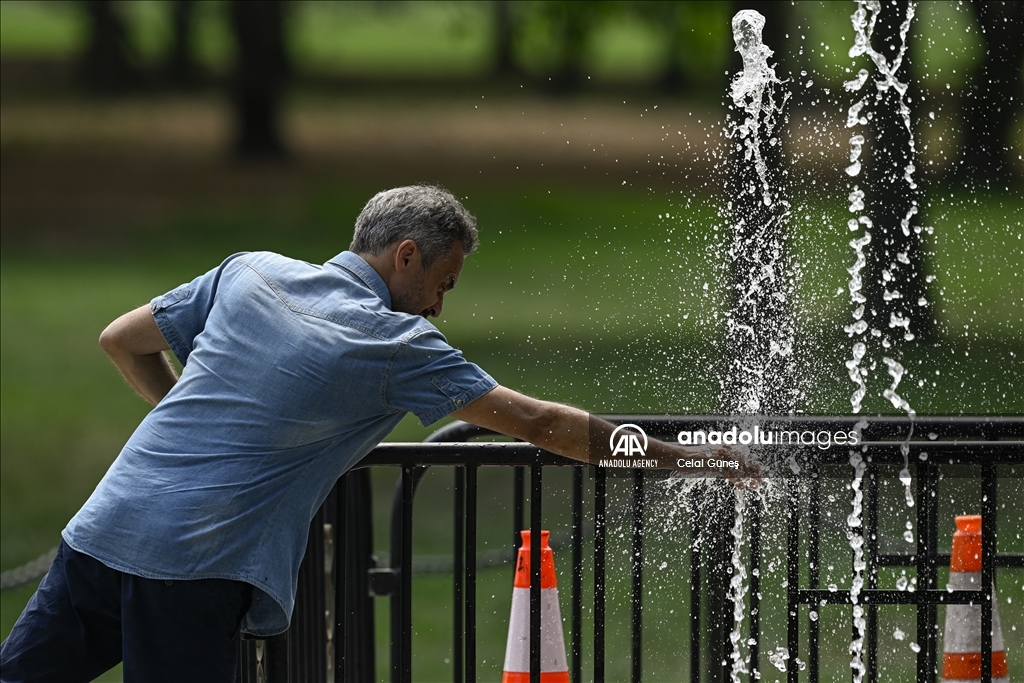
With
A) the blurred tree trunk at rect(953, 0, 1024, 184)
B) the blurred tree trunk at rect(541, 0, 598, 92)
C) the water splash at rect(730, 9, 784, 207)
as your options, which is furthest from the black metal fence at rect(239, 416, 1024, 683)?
the blurred tree trunk at rect(541, 0, 598, 92)

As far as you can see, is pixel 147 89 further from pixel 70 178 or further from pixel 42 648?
pixel 42 648

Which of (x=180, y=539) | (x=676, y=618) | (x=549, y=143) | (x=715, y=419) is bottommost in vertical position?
(x=676, y=618)

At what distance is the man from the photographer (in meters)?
2.52

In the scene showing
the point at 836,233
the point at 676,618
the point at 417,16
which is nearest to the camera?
the point at 676,618

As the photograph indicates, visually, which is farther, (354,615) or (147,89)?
(147,89)

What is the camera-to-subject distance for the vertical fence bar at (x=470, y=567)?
9.74 ft

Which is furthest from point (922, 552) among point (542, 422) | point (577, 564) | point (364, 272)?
point (364, 272)

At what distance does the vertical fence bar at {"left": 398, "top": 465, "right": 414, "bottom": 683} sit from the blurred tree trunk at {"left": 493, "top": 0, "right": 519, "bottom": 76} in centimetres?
898

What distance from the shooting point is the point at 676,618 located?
15.1 feet

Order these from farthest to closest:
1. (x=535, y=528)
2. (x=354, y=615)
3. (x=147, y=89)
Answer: (x=147, y=89), (x=354, y=615), (x=535, y=528)

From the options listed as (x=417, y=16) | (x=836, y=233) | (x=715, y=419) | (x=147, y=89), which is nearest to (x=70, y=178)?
(x=147, y=89)

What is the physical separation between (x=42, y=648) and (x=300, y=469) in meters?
0.67

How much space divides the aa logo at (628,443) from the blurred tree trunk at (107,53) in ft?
46.2

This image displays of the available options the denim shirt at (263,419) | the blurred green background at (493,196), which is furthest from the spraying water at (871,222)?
the denim shirt at (263,419)
